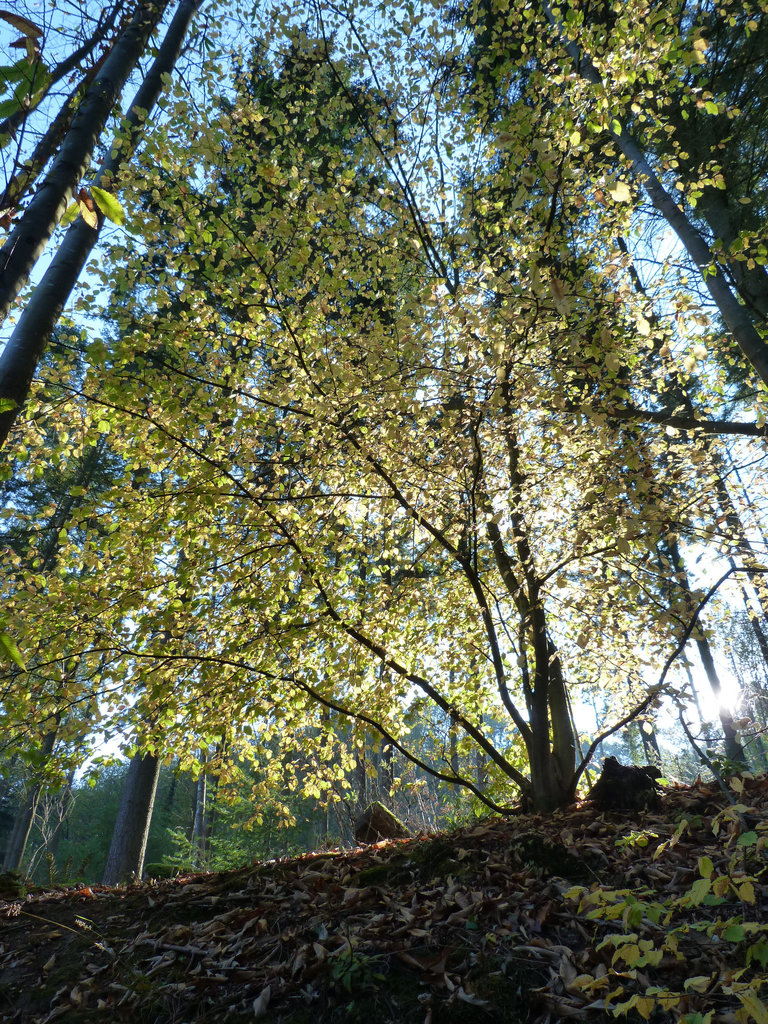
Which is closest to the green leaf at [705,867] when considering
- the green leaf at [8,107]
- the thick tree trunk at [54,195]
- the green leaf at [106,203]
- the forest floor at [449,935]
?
the forest floor at [449,935]

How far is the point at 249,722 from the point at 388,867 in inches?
54.5

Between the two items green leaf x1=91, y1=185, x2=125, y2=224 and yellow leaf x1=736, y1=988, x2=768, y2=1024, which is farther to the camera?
yellow leaf x1=736, y1=988, x2=768, y2=1024

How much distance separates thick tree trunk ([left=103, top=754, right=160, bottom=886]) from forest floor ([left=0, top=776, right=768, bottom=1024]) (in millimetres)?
4807

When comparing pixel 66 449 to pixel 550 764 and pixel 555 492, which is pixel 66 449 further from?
pixel 550 764

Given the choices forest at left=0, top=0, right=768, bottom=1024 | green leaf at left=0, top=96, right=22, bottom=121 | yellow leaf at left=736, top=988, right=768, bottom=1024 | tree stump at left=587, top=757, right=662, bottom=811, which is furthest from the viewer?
tree stump at left=587, top=757, right=662, bottom=811

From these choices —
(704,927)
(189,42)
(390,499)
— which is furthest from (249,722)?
(189,42)

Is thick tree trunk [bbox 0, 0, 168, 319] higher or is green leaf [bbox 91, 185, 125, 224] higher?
thick tree trunk [bbox 0, 0, 168, 319]

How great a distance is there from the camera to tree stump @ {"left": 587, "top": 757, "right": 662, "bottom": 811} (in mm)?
4379

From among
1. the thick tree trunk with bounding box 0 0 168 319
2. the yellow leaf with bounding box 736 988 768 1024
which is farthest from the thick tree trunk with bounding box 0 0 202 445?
the yellow leaf with bounding box 736 988 768 1024

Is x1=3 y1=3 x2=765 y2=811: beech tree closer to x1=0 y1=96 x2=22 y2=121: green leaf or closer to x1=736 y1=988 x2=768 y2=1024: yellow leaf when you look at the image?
→ x1=736 y1=988 x2=768 y2=1024: yellow leaf

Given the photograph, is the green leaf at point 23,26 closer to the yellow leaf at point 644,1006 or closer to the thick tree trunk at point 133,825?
the yellow leaf at point 644,1006

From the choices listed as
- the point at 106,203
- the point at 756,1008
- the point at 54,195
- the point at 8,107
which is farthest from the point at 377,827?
the point at 8,107

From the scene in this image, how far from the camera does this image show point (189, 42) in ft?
14.7

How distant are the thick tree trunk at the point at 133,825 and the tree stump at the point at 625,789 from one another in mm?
6634
